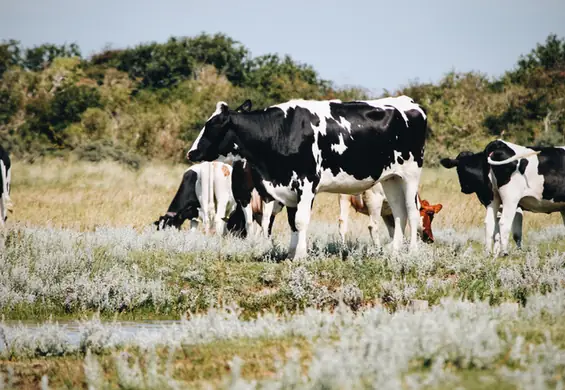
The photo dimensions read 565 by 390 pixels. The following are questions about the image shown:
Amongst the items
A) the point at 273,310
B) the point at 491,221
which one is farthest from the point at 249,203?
the point at 273,310

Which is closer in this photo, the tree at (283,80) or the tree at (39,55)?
the tree at (283,80)

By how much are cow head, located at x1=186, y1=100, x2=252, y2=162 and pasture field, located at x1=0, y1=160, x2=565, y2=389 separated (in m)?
1.61

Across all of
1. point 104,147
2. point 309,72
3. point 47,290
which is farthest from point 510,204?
point 309,72

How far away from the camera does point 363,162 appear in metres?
15.0

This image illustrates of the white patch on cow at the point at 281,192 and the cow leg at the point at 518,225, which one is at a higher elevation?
the white patch on cow at the point at 281,192

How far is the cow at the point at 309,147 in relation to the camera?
14594 millimetres

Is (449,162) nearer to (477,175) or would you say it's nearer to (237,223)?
(477,175)

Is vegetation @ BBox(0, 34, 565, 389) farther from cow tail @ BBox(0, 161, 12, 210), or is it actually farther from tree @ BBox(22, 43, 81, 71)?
tree @ BBox(22, 43, 81, 71)

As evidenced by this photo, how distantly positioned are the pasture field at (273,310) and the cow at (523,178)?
994mm

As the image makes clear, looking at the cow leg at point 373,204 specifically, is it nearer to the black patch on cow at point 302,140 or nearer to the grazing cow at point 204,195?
the black patch on cow at point 302,140

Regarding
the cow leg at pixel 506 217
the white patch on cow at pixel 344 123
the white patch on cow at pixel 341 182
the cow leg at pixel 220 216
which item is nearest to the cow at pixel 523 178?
the cow leg at pixel 506 217

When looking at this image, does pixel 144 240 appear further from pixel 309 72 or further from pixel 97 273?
pixel 309 72

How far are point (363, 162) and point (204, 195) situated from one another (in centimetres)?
866

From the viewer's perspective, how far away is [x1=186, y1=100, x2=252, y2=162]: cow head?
591 inches
